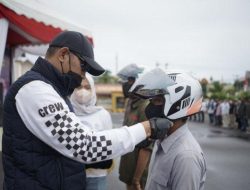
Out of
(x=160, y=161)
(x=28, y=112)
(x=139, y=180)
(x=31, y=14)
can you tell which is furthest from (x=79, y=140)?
(x=31, y=14)

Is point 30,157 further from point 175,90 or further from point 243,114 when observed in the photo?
point 243,114

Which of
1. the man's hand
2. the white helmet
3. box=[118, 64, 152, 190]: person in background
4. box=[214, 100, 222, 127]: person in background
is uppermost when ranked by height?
the white helmet

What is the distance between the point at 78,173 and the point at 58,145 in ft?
1.07

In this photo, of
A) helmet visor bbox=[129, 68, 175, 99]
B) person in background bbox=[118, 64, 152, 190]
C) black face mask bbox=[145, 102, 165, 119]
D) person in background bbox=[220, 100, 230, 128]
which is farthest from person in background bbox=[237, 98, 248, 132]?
helmet visor bbox=[129, 68, 175, 99]

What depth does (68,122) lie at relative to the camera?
1930 mm

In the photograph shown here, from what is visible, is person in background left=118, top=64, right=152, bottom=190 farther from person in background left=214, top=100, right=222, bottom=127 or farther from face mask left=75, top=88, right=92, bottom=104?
person in background left=214, top=100, right=222, bottom=127

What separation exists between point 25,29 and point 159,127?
12.2ft

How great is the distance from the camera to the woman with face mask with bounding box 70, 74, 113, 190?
3180 mm

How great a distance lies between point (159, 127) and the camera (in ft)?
6.64

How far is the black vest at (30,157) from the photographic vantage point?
197cm

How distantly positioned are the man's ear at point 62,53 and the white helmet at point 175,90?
1.62 ft

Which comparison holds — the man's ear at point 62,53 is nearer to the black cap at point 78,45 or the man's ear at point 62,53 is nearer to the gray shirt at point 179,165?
the black cap at point 78,45

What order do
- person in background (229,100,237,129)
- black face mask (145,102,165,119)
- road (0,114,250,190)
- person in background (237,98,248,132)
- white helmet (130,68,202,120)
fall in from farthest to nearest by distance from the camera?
person in background (229,100,237,129), person in background (237,98,248,132), road (0,114,250,190), black face mask (145,102,165,119), white helmet (130,68,202,120)

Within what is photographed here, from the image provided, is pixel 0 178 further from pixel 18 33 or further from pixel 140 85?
pixel 140 85
